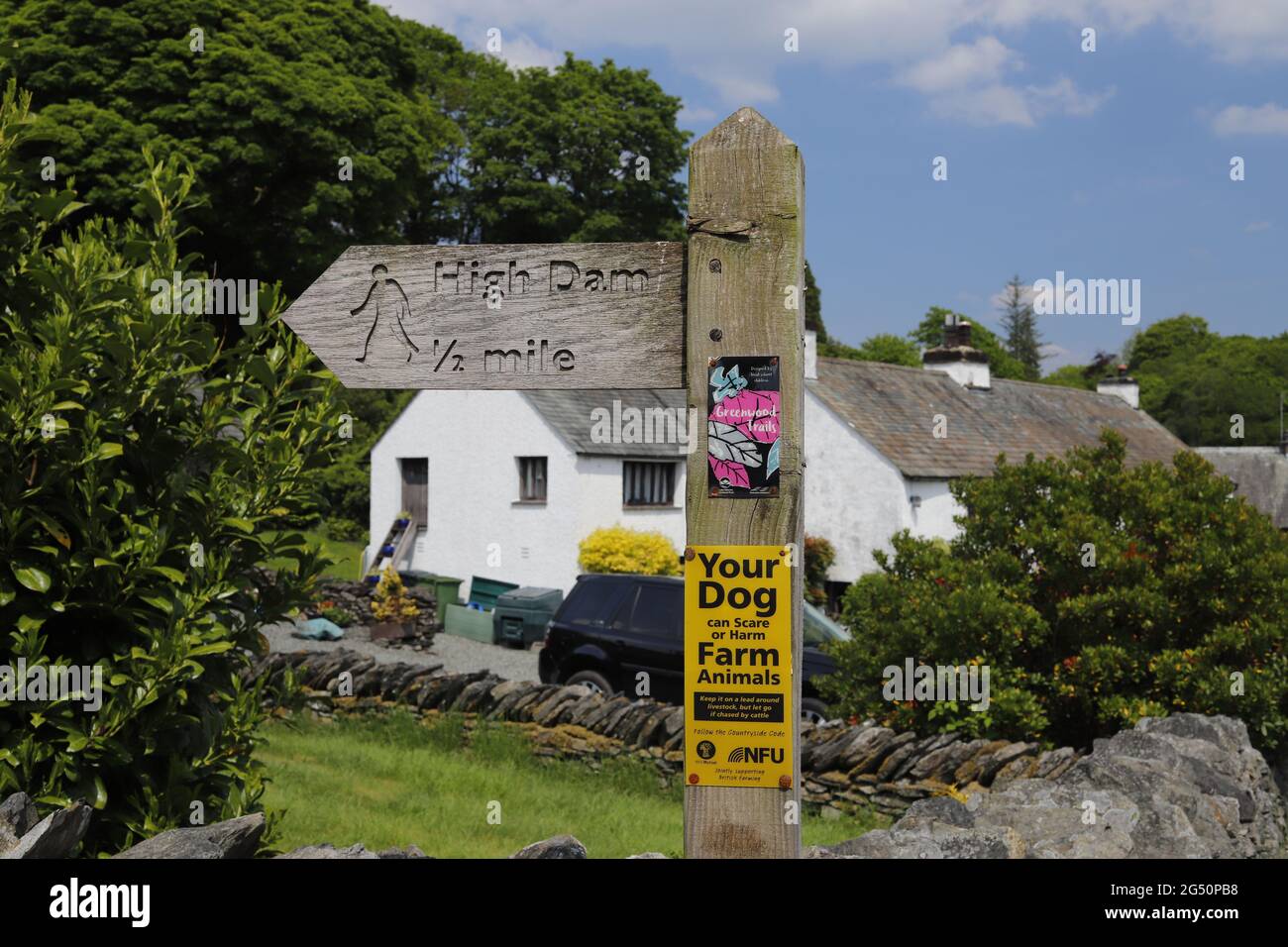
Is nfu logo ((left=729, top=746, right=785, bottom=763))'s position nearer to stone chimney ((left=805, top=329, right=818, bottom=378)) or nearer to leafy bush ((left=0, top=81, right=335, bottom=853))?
leafy bush ((left=0, top=81, right=335, bottom=853))

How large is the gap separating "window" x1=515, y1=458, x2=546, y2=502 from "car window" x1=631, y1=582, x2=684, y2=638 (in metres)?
10.4

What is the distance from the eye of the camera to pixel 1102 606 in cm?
904

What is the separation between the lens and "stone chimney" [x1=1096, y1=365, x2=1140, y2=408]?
40.3 m

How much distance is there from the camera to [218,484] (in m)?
4.27

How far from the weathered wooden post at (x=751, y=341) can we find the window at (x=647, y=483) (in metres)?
21.3

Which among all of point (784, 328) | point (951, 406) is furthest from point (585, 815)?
point (951, 406)

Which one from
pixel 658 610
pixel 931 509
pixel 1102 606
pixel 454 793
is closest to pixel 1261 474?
pixel 931 509

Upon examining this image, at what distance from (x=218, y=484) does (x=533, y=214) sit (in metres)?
41.6

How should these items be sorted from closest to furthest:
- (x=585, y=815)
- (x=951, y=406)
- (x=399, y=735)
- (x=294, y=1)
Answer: (x=585, y=815) → (x=399, y=735) → (x=951, y=406) → (x=294, y=1)

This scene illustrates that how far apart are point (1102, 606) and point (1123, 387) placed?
3413 cm

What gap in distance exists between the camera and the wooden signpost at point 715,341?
9.41 ft

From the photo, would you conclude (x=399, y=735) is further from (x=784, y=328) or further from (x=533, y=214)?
(x=533, y=214)

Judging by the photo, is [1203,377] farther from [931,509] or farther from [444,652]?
[444,652]

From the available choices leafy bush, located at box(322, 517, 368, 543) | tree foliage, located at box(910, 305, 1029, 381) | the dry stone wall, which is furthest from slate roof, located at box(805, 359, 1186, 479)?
tree foliage, located at box(910, 305, 1029, 381)
